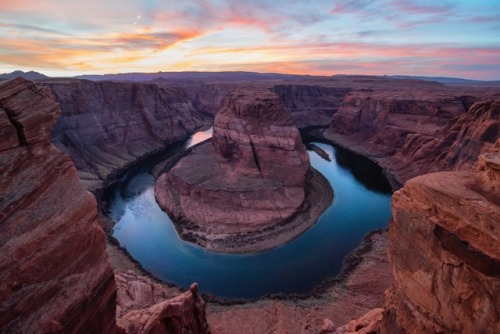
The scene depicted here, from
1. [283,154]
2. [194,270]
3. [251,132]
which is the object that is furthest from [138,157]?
[194,270]

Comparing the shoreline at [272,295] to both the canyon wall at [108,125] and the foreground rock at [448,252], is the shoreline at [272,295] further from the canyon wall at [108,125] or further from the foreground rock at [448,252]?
the canyon wall at [108,125]

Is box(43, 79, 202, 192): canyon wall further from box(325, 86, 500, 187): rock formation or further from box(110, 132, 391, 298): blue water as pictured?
→ box(325, 86, 500, 187): rock formation

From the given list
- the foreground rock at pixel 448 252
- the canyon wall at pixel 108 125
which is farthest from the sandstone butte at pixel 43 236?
the canyon wall at pixel 108 125

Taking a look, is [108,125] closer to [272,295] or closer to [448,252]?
[272,295]

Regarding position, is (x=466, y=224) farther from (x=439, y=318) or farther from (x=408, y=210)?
(x=439, y=318)

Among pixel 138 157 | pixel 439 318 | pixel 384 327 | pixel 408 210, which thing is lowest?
pixel 138 157

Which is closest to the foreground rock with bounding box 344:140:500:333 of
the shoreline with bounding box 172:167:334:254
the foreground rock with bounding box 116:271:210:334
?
the foreground rock with bounding box 116:271:210:334

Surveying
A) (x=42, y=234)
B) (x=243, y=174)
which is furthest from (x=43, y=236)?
(x=243, y=174)
